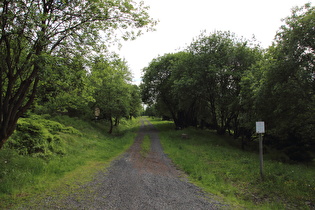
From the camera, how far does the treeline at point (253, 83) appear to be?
366 inches

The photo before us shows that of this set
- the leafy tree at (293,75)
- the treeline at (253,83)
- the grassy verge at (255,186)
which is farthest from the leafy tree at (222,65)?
the grassy verge at (255,186)

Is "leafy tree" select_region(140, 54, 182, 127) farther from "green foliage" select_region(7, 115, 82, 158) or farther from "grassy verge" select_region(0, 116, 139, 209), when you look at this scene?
"grassy verge" select_region(0, 116, 139, 209)

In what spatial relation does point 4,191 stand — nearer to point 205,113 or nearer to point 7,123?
point 7,123

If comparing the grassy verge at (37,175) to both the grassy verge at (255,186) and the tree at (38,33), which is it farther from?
the grassy verge at (255,186)

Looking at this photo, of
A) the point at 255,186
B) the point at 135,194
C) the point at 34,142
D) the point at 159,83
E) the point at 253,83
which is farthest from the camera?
the point at 159,83

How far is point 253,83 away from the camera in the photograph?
520 inches

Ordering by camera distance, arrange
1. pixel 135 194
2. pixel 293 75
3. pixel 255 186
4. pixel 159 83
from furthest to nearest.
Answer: pixel 159 83 → pixel 293 75 → pixel 255 186 → pixel 135 194

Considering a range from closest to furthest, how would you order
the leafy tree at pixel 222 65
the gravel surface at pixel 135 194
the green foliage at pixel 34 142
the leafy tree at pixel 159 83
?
the gravel surface at pixel 135 194 < the green foliage at pixel 34 142 < the leafy tree at pixel 222 65 < the leafy tree at pixel 159 83

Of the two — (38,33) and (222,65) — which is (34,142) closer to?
(38,33)

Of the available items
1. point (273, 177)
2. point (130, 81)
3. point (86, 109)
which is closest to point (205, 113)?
point (130, 81)

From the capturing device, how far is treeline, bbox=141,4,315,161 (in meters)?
9.30

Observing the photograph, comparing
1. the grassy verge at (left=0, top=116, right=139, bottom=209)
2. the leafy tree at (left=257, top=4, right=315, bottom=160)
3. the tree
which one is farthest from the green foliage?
the leafy tree at (left=257, top=4, right=315, bottom=160)

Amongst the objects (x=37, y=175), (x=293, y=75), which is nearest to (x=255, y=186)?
(x=293, y=75)

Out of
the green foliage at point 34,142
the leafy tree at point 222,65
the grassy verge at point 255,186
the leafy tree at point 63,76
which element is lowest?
the grassy verge at point 255,186
